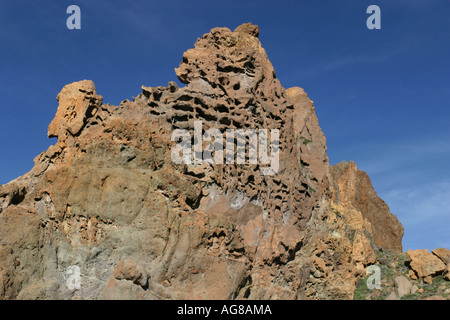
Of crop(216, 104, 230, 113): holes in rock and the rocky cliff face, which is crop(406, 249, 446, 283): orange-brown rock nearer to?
the rocky cliff face

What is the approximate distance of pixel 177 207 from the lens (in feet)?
54.4

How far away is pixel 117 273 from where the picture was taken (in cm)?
1493

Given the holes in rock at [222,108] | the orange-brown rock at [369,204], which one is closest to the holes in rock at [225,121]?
the holes in rock at [222,108]

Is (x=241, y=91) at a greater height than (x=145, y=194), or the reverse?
(x=241, y=91)

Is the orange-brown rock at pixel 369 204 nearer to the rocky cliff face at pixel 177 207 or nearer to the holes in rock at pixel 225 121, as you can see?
the rocky cliff face at pixel 177 207

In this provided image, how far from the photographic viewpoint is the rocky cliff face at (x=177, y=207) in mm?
15562

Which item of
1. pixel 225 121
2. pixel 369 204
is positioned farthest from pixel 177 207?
pixel 369 204

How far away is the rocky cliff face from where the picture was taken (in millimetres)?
15562

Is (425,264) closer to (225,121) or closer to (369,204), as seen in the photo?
(369,204)

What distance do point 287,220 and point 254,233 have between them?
7.60ft

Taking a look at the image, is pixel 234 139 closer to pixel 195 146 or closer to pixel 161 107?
pixel 195 146
